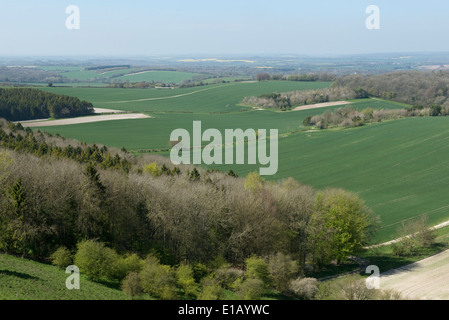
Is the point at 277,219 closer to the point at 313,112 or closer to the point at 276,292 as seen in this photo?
the point at 276,292

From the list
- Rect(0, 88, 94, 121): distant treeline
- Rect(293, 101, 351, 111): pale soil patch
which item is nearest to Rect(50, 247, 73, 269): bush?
Rect(0, 88, 94, 121): distant treeline

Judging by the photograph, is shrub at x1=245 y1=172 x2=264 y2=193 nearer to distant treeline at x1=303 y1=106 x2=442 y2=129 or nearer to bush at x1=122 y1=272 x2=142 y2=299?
bush at x1=122 y1=272 x2=142 y2=299

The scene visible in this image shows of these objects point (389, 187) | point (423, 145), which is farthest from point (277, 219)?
point (423, 145)

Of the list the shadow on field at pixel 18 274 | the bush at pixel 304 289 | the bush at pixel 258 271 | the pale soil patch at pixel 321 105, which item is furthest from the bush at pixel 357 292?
the pale soil patch at pixel 321 105

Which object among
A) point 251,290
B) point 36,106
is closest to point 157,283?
point 251,290

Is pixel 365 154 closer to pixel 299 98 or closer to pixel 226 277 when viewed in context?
pixel 226 277

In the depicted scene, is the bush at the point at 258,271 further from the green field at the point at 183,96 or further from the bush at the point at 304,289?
the green field at the point at 183,96
